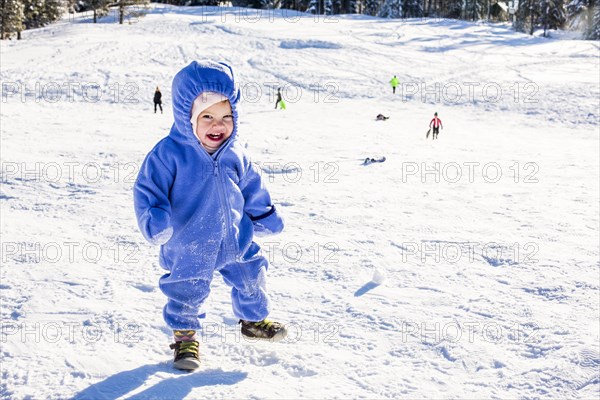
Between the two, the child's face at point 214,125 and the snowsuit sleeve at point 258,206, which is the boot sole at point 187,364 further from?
the child's face at point 214,125

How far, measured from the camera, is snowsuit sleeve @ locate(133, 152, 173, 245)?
2.68m

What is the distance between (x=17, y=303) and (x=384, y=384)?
2.64 metres

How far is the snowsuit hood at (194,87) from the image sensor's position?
110 inches

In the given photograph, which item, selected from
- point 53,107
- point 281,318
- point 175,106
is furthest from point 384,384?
point 53,107

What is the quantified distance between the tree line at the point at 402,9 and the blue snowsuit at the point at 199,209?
4201 cm

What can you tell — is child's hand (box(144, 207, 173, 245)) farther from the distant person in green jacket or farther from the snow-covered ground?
the distant person in green jacket

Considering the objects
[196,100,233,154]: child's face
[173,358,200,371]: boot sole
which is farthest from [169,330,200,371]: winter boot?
[196,100,233,154]: child's face

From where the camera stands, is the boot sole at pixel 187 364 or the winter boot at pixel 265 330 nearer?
the boot sole at pixel 187 364

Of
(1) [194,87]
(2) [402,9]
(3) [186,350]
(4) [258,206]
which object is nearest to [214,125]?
(1) [194,87]

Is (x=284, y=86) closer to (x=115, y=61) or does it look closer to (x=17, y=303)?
(x=115, y=61)

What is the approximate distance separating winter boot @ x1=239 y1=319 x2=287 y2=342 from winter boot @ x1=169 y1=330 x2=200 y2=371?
358 millimetres

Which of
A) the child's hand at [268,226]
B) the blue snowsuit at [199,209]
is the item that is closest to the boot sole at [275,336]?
the blue snowsuit at [199,209]

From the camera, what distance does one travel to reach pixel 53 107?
21797mm

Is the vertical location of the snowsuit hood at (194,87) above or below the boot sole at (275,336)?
above
